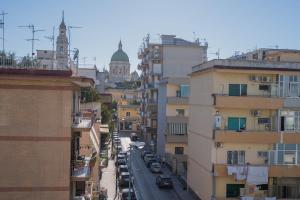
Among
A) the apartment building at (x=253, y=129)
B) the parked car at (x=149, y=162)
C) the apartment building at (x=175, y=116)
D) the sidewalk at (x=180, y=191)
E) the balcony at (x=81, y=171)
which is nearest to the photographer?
the balcony at (x=81, y=171)

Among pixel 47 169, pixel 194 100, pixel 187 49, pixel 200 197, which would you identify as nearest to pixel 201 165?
pixel 200 197

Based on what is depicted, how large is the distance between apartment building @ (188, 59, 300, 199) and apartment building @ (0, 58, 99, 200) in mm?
13947

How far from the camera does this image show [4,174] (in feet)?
64.6

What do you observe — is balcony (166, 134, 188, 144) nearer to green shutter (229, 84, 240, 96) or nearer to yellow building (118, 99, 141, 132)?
green shutter (229, 84, 240, 96)

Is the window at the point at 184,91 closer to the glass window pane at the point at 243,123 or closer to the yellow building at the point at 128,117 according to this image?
the glass window pane at the point at 243,123

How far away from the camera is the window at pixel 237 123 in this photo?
32.0 meters

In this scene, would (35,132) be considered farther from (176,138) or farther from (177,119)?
(177,119)

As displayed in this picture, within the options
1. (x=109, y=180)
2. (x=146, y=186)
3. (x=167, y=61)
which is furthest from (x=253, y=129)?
(x=167, y=61)

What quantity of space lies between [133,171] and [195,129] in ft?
53.1

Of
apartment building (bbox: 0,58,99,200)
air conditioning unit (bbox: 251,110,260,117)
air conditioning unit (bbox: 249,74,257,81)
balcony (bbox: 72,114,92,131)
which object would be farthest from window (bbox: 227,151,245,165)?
apartment building (bbox: 0,58,99,200)

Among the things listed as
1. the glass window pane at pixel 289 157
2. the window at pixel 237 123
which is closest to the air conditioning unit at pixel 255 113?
the window at pixel 237 123

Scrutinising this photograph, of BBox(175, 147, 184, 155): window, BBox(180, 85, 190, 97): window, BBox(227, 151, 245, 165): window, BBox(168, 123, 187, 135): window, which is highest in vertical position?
BBox(180, 85, 190, 97): window

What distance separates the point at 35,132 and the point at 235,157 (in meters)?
16.7

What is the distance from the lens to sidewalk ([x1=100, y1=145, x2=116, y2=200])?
40188 millimetres
